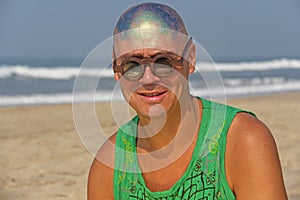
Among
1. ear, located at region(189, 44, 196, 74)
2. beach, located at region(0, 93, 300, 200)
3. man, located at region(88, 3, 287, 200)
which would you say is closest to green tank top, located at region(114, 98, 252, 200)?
man, located at region(88, 3, 287, 200)

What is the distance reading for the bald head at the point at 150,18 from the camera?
2113 millimetres

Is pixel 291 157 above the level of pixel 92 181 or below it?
below

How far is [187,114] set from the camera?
2281 millimetres

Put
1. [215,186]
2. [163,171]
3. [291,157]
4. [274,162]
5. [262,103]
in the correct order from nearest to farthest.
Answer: [274,162], [215,186], [163,171], [291,157], [262,103]

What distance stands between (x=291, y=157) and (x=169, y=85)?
4341mm

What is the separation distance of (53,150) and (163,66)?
5043 millimetres

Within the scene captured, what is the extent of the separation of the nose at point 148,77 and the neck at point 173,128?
0.50ft

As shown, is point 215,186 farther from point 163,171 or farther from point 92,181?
point 92,181

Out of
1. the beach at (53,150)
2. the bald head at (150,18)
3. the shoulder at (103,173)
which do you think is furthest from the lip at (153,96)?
the beach at (53,150)

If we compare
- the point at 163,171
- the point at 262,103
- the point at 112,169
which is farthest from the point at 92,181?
the point at 262,103

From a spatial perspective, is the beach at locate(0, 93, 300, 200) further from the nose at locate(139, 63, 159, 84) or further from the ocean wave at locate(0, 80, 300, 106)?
the nose at locate(139, 63, 159, 84)

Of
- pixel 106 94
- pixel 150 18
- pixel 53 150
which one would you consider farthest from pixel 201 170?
pixel 106 94

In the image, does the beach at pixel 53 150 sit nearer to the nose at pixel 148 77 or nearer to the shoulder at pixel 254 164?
the shoulder at pixel 254 164

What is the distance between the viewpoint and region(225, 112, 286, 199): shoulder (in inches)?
81.2
